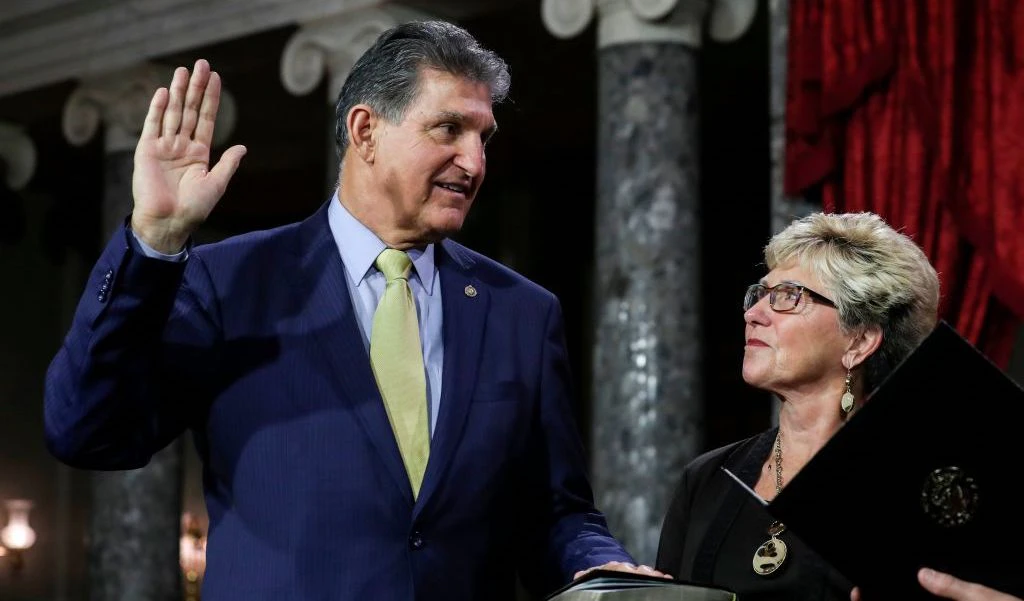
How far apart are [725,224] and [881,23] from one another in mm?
4925

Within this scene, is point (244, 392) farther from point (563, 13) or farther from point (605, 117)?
point (563, 13)

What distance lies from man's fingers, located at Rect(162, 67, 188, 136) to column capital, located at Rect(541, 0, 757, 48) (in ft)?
11.5

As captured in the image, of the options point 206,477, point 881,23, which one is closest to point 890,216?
point 881,23

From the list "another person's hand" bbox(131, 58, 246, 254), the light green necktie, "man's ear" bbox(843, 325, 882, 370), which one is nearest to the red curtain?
"man's ear" bbox(843, 325, 882, 370)

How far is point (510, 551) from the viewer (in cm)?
248

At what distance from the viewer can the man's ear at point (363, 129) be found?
253 centimetres

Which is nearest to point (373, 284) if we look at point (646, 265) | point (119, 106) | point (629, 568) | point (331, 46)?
point (629, 568)

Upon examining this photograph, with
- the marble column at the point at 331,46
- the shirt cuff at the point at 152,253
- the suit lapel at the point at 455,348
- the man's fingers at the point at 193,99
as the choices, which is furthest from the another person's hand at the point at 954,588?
the marble column at the point at 331,46

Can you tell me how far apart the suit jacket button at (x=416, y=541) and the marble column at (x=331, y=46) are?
14.5ft

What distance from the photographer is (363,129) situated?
254 centimetres

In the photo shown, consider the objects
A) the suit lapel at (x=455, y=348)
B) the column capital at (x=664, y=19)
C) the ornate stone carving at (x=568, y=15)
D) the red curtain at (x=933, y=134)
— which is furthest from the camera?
the ornate stone carving at (x=568, y=15)

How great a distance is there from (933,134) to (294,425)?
11.0 ft

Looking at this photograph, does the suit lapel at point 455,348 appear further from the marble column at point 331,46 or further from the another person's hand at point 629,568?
the marble column at point 331,46

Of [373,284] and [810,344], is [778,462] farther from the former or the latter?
[373,284]
